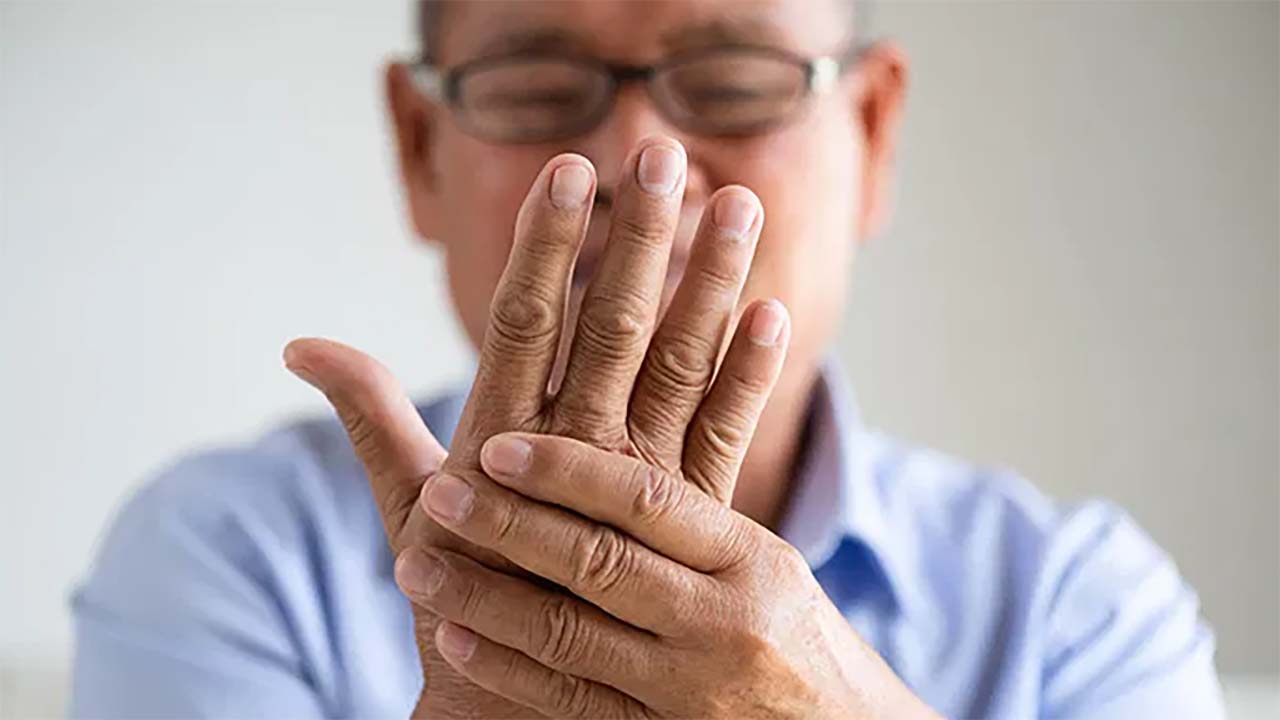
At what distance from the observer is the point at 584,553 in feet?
2.30

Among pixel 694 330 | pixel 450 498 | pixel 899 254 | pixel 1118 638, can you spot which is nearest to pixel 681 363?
pixel 694 330

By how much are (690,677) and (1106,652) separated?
534mm

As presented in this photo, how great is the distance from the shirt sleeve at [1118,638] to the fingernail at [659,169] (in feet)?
2.02

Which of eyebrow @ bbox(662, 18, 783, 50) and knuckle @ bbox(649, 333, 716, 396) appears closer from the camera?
knuckle @ bbox(649, 333, 716, 396)

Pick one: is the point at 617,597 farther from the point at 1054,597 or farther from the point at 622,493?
the point at 1054,597

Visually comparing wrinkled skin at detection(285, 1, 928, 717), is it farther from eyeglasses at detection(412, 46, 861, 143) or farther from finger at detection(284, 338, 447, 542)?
eyeglasses at detection(412, 46, 861, 143)

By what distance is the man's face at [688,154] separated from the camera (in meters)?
1.05

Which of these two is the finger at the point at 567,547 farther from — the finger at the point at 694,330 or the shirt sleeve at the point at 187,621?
the shirt sleeve at the point at 187,621

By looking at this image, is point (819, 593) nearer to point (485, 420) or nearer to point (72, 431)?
point (485, 420)

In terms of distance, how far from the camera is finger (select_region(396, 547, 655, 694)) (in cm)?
72

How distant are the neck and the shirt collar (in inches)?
0.4

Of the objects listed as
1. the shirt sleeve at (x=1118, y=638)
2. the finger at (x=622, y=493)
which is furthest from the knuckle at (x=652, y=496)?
the shirt sleeve at (x=1118, y=638)

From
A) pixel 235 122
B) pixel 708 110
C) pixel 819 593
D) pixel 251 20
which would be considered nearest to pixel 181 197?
pixel 235 122

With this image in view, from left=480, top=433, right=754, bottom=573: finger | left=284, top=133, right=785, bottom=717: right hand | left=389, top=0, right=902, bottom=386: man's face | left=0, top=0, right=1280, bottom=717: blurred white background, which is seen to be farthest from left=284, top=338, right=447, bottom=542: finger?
left=0, top=0, right=1280, bottom=717: blurred white background
